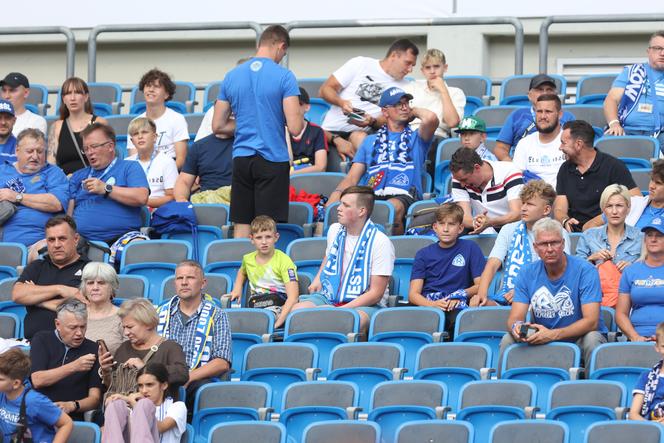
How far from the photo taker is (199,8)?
15109 millimetres

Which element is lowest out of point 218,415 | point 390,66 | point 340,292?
point 218,415

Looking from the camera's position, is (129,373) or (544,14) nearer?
(129,373)

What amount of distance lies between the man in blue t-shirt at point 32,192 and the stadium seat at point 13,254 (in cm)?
23

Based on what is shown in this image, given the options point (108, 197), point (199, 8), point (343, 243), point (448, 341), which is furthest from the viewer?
point (199, 8)

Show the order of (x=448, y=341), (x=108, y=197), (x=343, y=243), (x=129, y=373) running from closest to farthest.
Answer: (x=129, y=373)
(x=448, y=341)
(x=343, y=243)
(x=108, y=197)

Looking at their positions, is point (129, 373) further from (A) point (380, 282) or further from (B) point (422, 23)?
(B) point (422, 23)

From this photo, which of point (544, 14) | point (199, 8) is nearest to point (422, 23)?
point (544, 14)

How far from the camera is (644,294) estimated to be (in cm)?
900

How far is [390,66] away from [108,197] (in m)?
2.57

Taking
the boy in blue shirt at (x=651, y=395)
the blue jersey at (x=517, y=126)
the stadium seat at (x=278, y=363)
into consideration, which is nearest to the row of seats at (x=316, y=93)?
the blue jersey at (x=517, y=126)

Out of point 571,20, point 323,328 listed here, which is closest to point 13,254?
point 323,328

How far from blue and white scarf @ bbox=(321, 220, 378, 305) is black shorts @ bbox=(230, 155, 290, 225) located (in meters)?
0.68

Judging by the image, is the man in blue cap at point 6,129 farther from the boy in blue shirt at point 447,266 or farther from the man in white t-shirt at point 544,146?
the man in white t-shirt at point 544,146

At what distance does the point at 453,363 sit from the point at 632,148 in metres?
3.01
